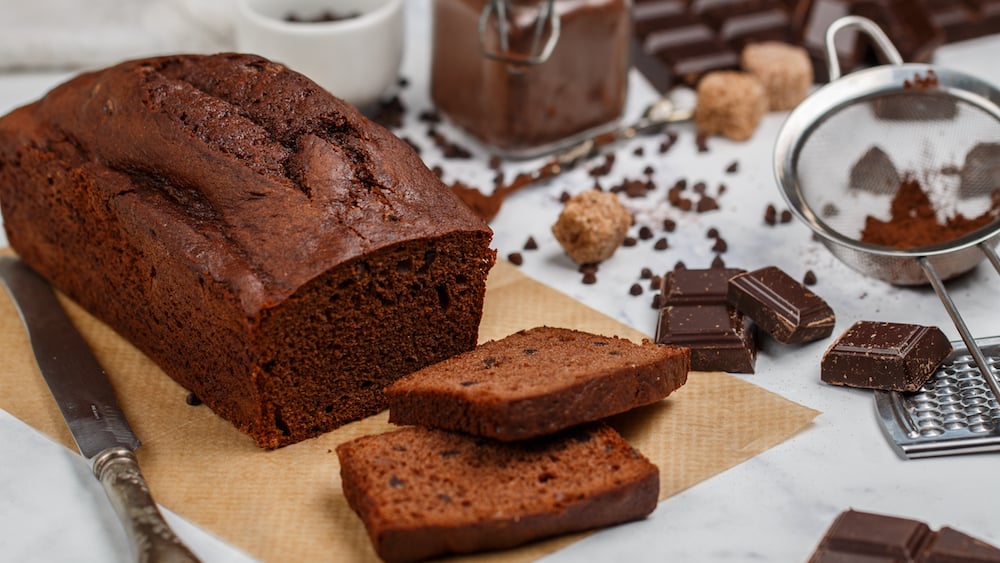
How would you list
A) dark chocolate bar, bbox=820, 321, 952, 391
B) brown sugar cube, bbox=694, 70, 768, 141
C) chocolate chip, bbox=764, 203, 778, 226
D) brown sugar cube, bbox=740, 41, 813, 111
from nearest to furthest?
dark chocolate bar, bbox=820, 321, 952, 391 → chocolate chip, bbox=764, 203, 778, 226 → brown sugar cube, bbox=694, 70, 768, 141 → brown sugar cube, bbox=740, 41, 813, 111

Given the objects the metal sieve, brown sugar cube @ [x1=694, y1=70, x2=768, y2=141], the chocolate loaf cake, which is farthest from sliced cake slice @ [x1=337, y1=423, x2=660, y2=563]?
brown sugar cube @ [x1=694, y1=70, x2=768, y2=141]

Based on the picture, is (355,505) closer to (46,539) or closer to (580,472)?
(580,472)

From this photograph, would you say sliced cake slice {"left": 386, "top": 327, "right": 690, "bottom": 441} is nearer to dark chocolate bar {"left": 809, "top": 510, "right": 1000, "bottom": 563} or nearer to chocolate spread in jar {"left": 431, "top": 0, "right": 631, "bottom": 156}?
dark chocolate bar {"left": 809, "top": 510, "right": 1000, "bottom": 563}

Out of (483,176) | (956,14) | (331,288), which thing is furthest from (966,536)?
(956,14)

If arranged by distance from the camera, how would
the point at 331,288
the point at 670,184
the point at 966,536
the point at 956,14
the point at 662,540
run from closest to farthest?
the point at 966,536 → the point at 662,540 → the point at 331,288 → the point at 670,184 → the point at 956,14

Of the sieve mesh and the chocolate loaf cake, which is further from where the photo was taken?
the sieve mesh

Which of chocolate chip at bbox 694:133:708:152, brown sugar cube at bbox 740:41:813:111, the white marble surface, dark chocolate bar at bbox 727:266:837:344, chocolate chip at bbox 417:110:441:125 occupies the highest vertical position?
brown sugar cube at bbox 740:41:813:111
